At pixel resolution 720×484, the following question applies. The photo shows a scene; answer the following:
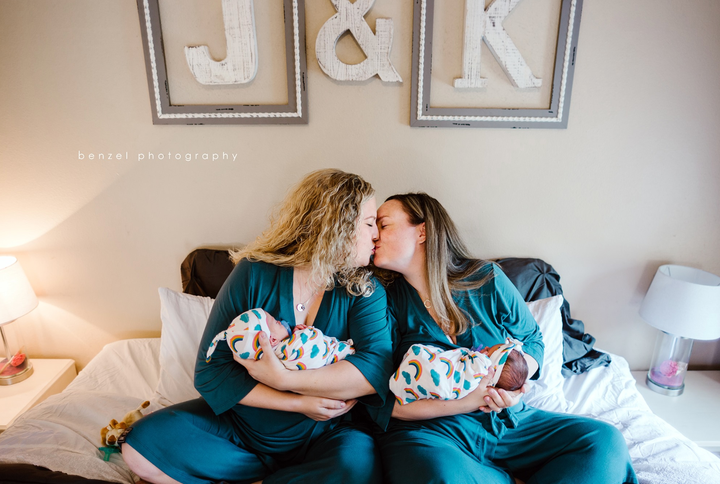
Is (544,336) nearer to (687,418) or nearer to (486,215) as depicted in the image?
(486,215)

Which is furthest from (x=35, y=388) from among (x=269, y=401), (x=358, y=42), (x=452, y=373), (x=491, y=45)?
(x=491, y=45)

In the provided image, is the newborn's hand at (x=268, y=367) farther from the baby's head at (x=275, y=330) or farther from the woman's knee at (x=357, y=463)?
the woman's knee at (x=357, y=463)

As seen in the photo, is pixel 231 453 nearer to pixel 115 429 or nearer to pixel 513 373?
pixel 115 429

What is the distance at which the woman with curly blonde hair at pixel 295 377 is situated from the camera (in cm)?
115

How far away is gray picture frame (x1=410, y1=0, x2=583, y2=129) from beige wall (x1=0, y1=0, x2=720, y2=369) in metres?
0.04

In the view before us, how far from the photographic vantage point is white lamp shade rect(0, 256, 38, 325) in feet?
5.55

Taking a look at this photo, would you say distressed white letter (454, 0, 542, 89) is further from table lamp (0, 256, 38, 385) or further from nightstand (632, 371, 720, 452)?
table lamp (0, 256, 38, 385)

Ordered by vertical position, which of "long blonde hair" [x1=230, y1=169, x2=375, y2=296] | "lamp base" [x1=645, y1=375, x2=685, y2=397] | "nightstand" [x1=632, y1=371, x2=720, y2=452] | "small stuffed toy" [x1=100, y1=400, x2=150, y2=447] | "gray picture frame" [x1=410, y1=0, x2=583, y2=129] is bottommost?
"nightstand" [x1=632, y1=371, x2=720, y2=452]

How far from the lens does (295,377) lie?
3.92 feet

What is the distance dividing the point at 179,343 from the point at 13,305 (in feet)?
2.51

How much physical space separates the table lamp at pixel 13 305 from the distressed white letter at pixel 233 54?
Answer: 46.2 inches

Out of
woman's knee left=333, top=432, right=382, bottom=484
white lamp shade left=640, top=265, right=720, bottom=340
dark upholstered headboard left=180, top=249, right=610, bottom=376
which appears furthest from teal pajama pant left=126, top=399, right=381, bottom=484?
white lamp shade left=640, top=265, right=720, bottom=340

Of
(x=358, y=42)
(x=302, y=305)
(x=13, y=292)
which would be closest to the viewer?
(x=302, y=305)

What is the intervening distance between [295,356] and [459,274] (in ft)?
2.17
